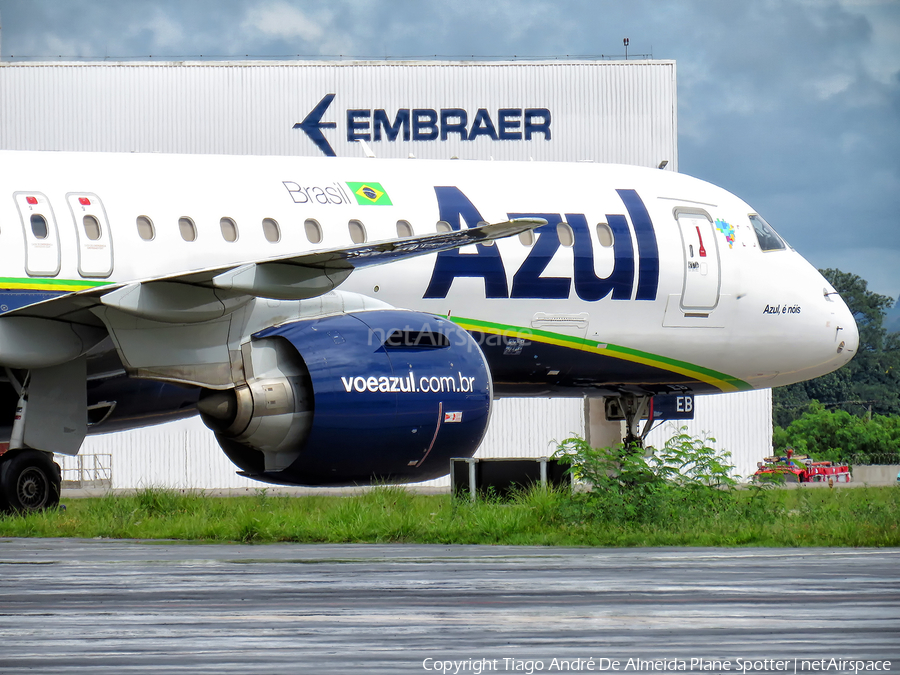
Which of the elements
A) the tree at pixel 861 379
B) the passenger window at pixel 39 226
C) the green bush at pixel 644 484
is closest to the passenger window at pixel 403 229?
the green bush at pixel 644 484

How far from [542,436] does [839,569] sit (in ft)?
77.1

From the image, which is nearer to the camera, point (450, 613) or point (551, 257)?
point (450, 613)

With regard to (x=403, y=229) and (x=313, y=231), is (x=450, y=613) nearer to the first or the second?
(x=313, y=231)

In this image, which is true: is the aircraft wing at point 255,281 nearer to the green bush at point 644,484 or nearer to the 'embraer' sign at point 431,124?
the green bush at point 644,484

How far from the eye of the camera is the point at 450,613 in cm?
526

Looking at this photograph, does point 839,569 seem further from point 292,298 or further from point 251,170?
point 251,170

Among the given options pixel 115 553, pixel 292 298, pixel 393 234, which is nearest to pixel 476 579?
pixel 115 553

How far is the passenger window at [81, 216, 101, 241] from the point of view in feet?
39.2

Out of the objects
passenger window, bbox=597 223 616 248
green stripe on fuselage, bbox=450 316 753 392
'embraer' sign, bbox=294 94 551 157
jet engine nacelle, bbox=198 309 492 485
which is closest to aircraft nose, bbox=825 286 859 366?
green stripe on fuselage, bbox=450 316 753 392

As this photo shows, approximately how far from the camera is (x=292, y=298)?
9.97m

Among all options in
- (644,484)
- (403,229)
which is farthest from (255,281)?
(403,229)

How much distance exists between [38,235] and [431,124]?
1985cm

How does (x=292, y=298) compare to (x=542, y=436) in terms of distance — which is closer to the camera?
(x=292, y=298)

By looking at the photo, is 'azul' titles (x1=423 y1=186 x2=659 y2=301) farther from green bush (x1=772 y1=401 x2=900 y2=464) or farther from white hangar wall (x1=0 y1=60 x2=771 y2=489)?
green bush (x1=772 y1=401 x2=900 y2=464)
